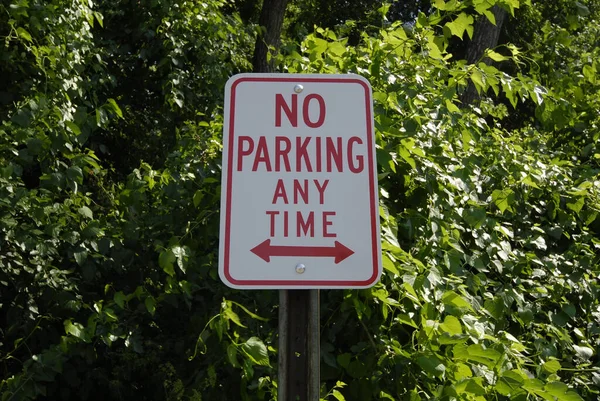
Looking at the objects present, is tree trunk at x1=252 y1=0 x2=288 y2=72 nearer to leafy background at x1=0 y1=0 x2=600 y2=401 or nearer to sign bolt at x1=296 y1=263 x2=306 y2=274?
leafy background at x1=0 y1=0 x2=600 y2=401

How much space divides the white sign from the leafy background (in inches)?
25.6

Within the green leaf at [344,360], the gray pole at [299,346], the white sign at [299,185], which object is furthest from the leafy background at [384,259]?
the white sign at [299,185]

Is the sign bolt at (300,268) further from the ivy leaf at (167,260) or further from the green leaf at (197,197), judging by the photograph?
the green leaf at (197,197)

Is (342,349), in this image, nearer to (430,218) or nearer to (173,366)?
(430,218)

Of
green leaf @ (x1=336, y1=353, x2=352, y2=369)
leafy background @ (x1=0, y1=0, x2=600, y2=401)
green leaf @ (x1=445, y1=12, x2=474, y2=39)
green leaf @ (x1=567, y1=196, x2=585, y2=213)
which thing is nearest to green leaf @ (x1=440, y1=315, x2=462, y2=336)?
leafy background @ (x1=0, y1=0, x2=600, y2=401)

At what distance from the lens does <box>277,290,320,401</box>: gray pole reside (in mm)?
1884

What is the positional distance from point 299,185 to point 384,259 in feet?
2.48

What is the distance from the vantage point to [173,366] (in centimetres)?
360

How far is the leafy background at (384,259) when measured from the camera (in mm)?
2686

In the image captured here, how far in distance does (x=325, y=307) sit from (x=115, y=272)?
1.49 metres

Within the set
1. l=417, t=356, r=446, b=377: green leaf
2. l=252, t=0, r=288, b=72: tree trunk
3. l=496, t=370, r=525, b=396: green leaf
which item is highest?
l=252, t=0, r=288, b=72: tree trunk

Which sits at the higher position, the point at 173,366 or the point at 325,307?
the point at 325,307

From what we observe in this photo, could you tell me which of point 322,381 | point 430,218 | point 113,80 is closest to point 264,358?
point 322,381

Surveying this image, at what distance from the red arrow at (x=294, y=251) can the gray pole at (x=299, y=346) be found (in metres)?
0.11
